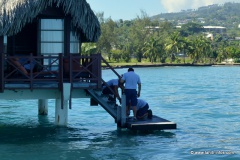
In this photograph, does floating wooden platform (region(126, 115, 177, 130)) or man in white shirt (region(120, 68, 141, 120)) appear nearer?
floating wooden platform (region(126, 115, 177, 130))

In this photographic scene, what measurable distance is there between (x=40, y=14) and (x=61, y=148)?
489cm

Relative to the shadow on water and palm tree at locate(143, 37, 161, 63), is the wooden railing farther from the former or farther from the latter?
palm tree at locate(143, 37, 161, 63)

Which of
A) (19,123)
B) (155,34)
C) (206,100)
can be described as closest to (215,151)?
(19,123)

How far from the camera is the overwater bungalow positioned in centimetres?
1914

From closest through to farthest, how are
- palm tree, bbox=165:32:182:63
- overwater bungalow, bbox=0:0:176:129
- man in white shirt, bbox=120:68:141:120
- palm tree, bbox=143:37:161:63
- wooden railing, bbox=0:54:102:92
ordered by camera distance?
wooden railing, bbox=0:54:102:92 → overwater bungalow, bbox=0:0:176:129 → man in white shirt, bbox=120:68:141:120 → palm tree, bbox=143:37:161:63 → palm tree, bbox=165:32:182:63

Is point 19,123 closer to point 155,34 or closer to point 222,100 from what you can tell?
point 222,100

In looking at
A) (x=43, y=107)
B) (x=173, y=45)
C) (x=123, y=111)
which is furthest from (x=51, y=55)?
(x=173, y=45)

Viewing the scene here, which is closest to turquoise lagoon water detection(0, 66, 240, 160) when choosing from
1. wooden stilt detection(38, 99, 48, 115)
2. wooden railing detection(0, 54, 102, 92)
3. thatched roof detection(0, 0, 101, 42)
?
wooden stilt detection(38, 99, 48, 115)

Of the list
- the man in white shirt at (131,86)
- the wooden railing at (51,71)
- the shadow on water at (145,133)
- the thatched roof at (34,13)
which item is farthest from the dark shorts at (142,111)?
the thatched roof at (34,13)

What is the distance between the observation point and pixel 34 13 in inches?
767

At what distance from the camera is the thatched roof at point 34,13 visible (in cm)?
1922

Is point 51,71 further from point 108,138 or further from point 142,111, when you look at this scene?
point 142,111

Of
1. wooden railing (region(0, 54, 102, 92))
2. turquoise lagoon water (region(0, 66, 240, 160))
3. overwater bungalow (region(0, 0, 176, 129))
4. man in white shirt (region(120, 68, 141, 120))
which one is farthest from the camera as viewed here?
man in white shirt (region(120, 68, 141, 120))

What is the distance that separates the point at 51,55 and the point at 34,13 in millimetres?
1787
